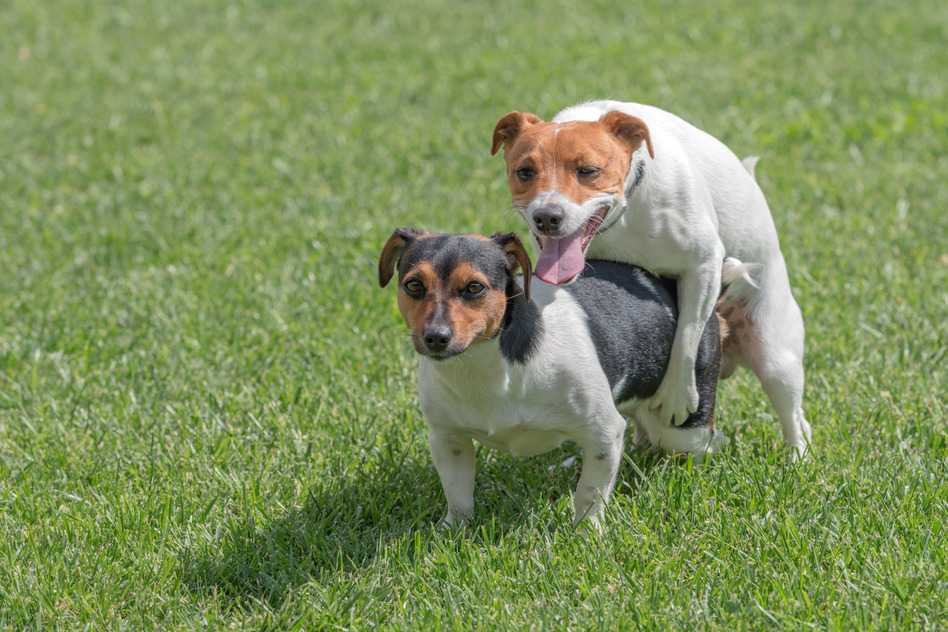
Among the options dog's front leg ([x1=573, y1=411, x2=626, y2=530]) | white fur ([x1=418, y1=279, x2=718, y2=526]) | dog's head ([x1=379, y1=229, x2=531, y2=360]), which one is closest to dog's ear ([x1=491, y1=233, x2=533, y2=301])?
dog's head ([x1=379, y1=229, x2=531, y2=360])

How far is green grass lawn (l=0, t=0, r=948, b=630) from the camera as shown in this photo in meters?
4.17

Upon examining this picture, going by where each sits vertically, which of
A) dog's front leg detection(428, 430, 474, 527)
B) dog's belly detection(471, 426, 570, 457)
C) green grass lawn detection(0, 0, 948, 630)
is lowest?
green grass lawn detection(0, 0, 948, 630)

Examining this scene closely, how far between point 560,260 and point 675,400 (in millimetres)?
1003

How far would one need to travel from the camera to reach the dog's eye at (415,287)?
398cm

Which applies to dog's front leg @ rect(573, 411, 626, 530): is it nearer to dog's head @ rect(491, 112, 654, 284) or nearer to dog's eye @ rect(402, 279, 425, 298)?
dog's head @ rect(491, 112, 654, 284)

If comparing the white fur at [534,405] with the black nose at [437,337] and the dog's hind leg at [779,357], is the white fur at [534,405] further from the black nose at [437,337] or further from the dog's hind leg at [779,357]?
the dog's hind leg at [779,357]

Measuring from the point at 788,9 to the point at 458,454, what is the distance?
10088 millimetres

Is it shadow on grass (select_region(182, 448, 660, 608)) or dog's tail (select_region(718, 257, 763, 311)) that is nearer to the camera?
shadow on grass (select_region(182, 448, 660, 608))

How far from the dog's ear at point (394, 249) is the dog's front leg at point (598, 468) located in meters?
0.91

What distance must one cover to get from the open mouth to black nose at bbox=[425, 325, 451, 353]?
0.48 meters

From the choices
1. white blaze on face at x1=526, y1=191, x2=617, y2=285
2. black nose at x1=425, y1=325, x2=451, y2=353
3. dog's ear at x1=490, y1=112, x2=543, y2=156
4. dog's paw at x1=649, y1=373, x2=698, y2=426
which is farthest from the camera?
dog's paw at x1=649, y1=373, x2=698, y2=426

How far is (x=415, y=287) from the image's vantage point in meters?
3.99

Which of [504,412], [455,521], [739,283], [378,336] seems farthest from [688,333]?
[378,336]

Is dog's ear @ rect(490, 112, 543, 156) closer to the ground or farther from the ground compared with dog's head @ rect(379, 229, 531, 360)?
farther from the ground
